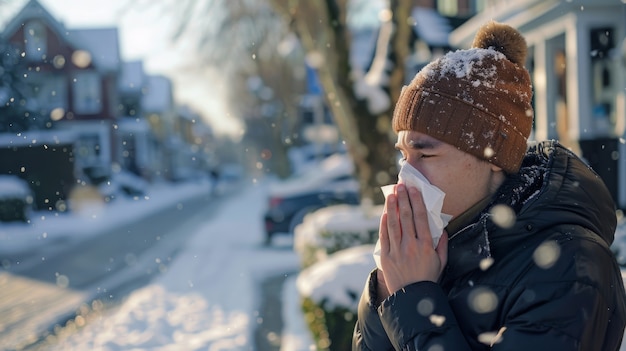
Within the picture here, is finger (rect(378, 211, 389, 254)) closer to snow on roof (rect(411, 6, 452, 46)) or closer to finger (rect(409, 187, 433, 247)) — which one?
finger (rect(409, 187, 433, 247))

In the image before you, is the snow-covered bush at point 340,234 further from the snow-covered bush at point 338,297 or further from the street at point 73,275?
the street at point 73,275

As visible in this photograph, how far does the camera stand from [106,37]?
49750mm

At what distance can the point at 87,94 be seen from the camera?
47125 millimetres

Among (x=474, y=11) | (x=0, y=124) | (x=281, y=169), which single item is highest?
(x=474, y=11)

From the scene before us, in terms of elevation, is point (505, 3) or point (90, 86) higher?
point (505, 3)

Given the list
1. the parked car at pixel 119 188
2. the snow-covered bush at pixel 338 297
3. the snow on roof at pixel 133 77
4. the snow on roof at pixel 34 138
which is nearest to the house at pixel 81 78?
the parked car at pixel 119 188

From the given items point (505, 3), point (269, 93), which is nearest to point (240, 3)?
point (505, 3)

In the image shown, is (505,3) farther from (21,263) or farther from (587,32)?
(21,263)

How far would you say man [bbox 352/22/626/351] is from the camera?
5.02 ft

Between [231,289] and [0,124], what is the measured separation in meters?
21.2

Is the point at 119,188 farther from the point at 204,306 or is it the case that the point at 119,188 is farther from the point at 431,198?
the point at 431,198

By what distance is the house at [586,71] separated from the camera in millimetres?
10992

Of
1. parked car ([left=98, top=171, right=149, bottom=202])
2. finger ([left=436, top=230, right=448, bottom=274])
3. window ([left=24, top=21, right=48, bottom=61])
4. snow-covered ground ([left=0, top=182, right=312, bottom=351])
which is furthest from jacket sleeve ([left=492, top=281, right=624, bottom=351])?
window ([left=24, top=21, right=48, bottom=61])

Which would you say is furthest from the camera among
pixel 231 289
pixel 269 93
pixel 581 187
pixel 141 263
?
pixel 269 93
